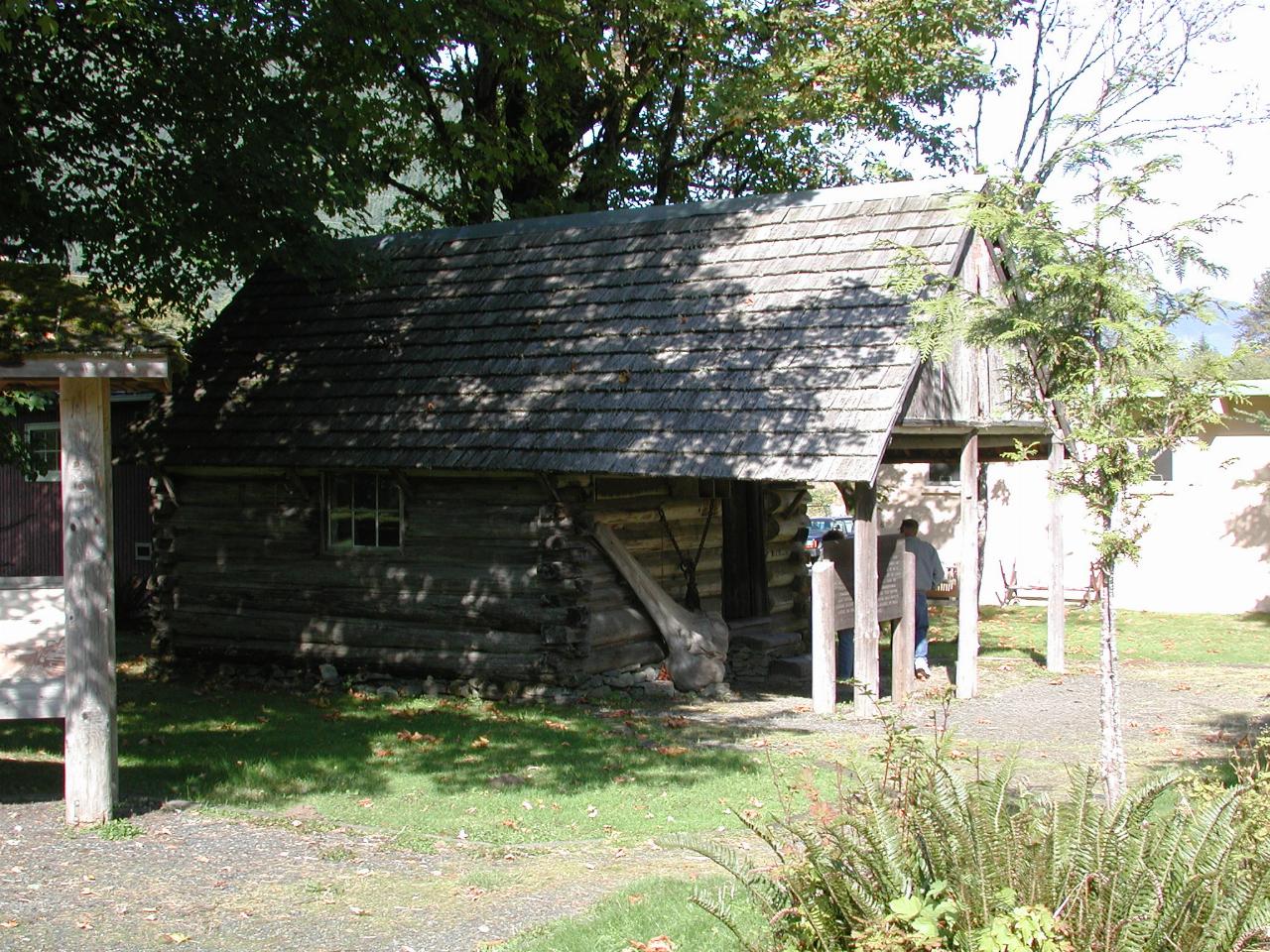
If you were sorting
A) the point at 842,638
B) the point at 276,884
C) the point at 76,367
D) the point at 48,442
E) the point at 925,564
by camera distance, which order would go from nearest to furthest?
1. the point at 276,884
2. the point at 76,367
3. the point at 842,638
4. the point at 925,564
5. the point at 48,442

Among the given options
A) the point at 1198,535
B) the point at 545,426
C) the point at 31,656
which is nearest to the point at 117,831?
the point at 31,656

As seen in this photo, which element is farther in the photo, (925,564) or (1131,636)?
(1131,636)

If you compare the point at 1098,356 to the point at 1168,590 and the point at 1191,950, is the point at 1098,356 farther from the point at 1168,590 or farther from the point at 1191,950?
the point at 1168,590

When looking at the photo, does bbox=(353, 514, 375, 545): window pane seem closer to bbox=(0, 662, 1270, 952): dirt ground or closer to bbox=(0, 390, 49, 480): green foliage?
bbox=(0, 390, 49, 480): green foliage

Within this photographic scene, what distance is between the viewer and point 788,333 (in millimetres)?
13555

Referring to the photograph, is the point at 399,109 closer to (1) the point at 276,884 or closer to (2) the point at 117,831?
(2) the point at 117,831

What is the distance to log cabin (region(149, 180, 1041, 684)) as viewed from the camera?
1323 cm

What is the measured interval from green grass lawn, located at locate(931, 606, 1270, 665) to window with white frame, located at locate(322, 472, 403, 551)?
7.49 m

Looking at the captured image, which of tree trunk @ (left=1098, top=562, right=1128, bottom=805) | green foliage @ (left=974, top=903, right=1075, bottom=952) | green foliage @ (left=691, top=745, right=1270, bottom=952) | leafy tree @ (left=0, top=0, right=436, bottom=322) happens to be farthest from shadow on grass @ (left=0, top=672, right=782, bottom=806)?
green foliage @ (left=974, top=903, right=1075, bottom=952)

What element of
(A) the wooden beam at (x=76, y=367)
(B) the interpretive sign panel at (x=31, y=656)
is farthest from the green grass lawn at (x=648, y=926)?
(A) the wooden beam at (x=76, y=367)

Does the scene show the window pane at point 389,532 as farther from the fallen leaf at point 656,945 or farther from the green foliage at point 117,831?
the fallen leaf at point 656,945

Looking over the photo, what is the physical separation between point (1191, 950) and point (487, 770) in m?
6.59

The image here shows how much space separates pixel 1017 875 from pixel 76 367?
642cm

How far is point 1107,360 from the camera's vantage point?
6.71 m
